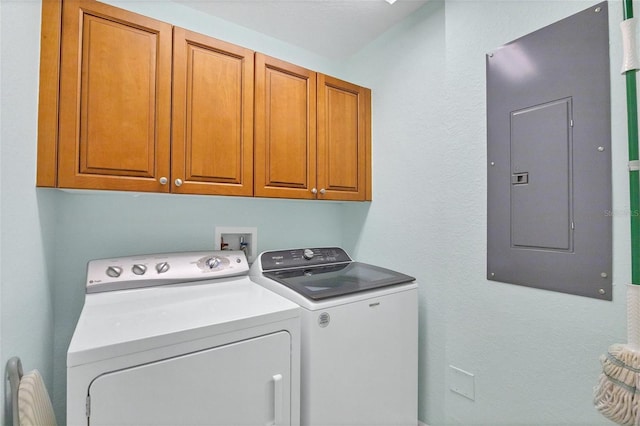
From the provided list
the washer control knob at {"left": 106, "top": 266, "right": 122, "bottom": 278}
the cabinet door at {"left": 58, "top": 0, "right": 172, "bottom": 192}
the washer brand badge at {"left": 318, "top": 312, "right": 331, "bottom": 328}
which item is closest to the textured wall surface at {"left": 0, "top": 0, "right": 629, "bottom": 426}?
the cabinet door at {"left": 58, "top": 0, "right": 172, "bottom": 192}

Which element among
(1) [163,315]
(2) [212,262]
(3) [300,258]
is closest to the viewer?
(1) [163,315]

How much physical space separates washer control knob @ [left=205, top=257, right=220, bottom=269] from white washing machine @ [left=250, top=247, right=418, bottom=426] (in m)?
0.21

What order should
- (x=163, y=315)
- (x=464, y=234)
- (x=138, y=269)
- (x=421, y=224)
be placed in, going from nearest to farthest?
(x=163, y=315) < (x=138, y=269) < (x=464, y=234) < (x=421, y=224)

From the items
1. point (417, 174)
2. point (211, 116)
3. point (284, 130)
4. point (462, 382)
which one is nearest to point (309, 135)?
point (284, 130)

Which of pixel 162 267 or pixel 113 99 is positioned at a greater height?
pixel 113 99

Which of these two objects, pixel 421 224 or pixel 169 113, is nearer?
pixel 169 113

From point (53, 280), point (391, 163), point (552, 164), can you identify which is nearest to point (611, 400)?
point (552, 164)

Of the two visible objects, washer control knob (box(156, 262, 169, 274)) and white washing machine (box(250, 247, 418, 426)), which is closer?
white washing machine (box(250, 247, 418, 426))

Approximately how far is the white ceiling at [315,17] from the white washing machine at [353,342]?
1498mm

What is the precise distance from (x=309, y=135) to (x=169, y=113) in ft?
2.61

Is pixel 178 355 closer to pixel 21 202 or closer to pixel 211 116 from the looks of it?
pixel 21 202

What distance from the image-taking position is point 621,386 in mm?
860

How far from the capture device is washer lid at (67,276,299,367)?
888mm

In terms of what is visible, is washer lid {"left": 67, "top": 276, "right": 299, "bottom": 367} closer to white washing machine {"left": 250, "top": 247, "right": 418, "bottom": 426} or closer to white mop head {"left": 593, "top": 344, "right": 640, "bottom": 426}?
white washing machine {"left": 250, "top": 247, "right": 418, "bottom": 426}
